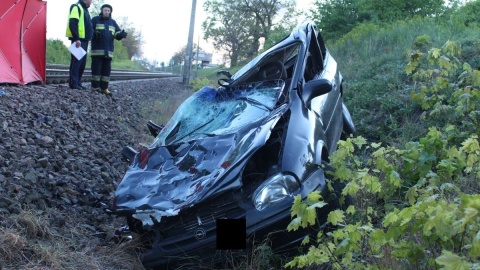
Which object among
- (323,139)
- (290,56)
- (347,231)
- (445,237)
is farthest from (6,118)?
(445,237)

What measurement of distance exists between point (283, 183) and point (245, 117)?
104 cm

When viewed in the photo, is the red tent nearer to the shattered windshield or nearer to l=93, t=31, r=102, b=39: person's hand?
l=93, t=31, r=102, b=39: person's hand

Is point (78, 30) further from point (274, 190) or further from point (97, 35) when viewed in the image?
point (274, 190)

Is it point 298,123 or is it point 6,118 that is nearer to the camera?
point 298,123

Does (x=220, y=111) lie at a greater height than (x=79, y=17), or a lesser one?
lesser

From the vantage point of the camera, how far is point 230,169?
3881mm

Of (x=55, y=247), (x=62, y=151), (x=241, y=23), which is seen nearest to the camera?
(x=55, y=247)

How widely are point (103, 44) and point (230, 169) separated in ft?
27.3

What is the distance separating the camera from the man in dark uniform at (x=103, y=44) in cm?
1145

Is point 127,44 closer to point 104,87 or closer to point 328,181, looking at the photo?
point 104,87

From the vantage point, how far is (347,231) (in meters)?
2.94

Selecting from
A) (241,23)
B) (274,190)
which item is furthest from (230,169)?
(241,23)

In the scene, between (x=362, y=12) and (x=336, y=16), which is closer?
(x=362, y=12)

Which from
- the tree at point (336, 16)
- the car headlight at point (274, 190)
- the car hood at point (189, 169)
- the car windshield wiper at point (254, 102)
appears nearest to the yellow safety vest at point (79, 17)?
the car windshield wiper at point (254, 102)
